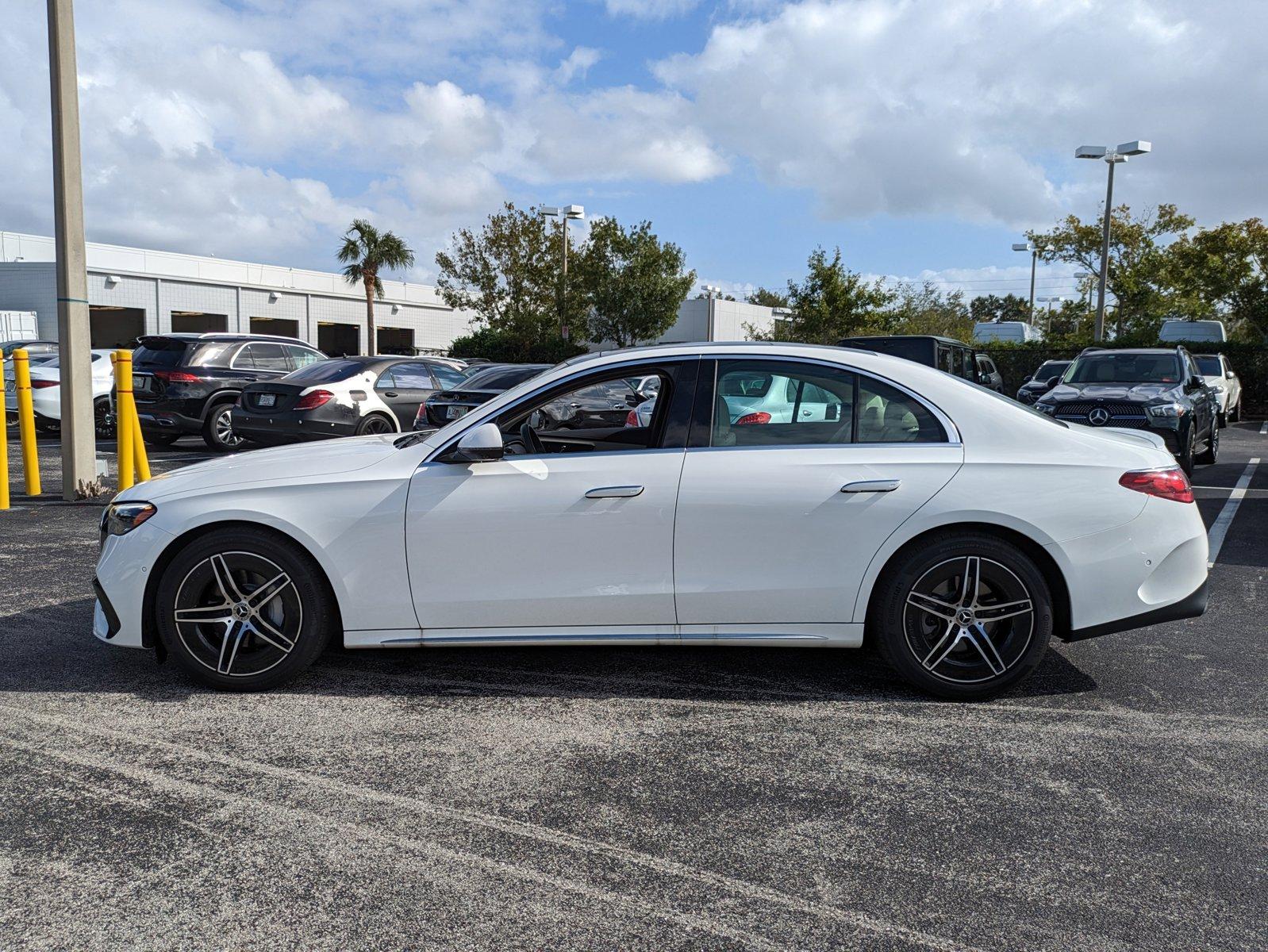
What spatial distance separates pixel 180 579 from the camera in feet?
14.6

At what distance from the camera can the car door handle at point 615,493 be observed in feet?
14.4

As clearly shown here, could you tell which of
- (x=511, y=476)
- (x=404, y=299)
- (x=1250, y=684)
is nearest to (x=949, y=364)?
(x=1250, y=684)

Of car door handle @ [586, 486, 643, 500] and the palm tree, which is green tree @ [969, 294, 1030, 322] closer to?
the palm tree

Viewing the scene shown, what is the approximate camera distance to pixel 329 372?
44.2 feet

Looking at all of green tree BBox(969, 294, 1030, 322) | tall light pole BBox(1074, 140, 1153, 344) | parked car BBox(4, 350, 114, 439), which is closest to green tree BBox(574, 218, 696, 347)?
tall light pole BBox(1074, 140, 1153, 344)

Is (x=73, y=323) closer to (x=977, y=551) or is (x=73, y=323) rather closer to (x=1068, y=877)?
(x=977, y=551)

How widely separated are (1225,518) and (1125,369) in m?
4.84

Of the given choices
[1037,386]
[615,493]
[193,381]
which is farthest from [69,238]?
[1037,386]

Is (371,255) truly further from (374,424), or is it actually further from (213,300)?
(374,424)

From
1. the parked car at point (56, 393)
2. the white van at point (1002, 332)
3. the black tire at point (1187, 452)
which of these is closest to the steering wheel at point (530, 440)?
the black tire at point (1187, 452)

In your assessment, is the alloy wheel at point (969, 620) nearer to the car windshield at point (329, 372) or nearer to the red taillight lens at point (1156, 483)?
the red taillight lens at point (1156, 483)

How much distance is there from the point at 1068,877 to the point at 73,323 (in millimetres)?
9523

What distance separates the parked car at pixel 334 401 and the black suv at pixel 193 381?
756mm

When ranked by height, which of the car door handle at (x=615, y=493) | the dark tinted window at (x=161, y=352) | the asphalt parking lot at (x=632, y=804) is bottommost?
the asphalt parking lot at (x=632, y=804)
